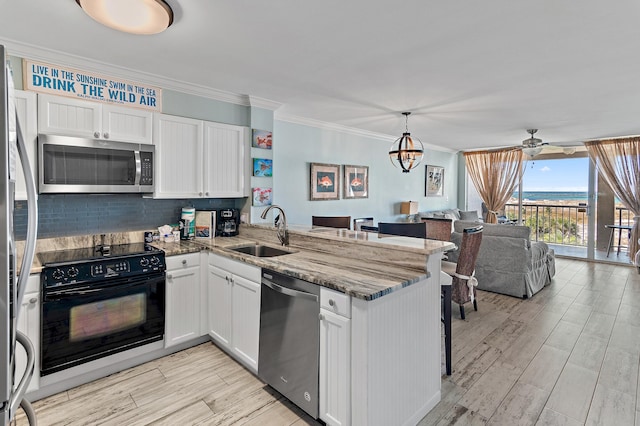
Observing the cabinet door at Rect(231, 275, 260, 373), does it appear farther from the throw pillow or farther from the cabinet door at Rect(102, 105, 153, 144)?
the throw pillow

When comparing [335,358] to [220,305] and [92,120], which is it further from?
[92,120]

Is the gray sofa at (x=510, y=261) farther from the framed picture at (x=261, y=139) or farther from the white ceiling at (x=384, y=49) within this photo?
the framed picture at (x=261, y=139)

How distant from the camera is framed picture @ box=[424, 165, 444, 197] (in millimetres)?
7488

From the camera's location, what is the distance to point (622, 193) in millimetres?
6184

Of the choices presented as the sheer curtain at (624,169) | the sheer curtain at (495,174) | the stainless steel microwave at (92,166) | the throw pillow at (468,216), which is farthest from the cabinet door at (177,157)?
the sheer curtain at (624,169)

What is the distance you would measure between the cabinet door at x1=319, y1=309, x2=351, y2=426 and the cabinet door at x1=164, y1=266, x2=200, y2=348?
152cm

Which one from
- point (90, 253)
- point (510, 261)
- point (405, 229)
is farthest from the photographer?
point (510, 261)

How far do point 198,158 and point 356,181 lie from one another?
3021mm

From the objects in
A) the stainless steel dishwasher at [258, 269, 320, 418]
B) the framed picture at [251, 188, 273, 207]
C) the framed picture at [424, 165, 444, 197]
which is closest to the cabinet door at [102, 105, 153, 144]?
the framed picture at [251, 188, 273, 207]

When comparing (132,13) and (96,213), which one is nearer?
(132,13)

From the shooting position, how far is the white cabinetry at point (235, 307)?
249 centimetres

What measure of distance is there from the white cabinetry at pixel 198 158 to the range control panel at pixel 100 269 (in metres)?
0.69

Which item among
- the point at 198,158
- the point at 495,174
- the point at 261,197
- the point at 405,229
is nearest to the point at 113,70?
the point at 198,158

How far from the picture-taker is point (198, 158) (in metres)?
3.32
